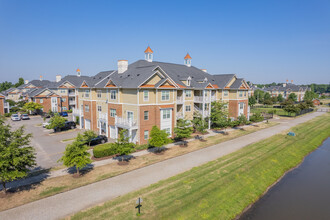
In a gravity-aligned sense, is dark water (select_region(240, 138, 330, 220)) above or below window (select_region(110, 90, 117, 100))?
below

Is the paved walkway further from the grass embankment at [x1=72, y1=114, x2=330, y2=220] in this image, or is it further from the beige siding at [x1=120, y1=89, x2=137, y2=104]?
the beige siding at [x1=120, y1=89, x2=137, y2=104]

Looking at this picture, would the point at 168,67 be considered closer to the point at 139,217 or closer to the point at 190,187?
the point at 190,187

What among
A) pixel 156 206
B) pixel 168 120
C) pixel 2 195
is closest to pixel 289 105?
pixel 168 120

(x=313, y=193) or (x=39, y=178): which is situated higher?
(x=39, y=178)

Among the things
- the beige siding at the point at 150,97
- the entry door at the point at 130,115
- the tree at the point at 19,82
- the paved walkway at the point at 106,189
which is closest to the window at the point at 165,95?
the beige siding at the point at 150,97

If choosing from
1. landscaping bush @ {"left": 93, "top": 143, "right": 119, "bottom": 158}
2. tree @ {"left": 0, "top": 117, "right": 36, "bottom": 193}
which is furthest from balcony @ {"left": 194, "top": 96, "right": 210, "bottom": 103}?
tree @ {"left": 0, "top": 117, "right": 36, "bottom": 193}

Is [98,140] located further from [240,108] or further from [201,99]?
[240,108]
